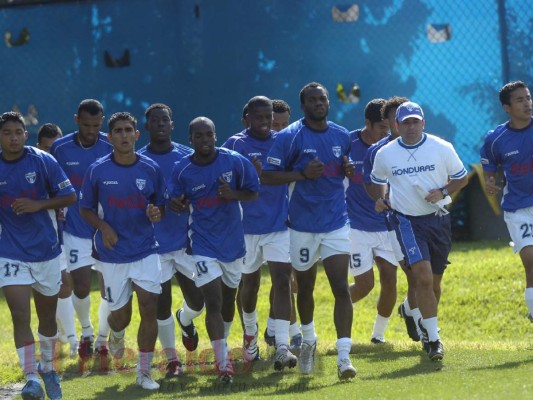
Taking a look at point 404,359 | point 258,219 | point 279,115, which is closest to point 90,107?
point 279,115

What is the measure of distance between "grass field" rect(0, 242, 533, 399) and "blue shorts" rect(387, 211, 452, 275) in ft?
3.30

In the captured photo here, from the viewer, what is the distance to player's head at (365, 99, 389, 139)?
13.3 metres

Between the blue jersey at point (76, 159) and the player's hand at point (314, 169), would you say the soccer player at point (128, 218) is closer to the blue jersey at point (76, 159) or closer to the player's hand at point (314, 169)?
the player's hand at point (314, 169)

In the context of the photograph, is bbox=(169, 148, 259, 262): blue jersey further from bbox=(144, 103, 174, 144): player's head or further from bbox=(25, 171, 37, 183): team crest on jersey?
bbox=(25, 171, 37, 183): team crest on jersey

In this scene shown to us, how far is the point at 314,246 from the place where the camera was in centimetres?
1159

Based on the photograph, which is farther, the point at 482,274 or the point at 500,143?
the point at 482,274

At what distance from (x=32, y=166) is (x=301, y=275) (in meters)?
2.68

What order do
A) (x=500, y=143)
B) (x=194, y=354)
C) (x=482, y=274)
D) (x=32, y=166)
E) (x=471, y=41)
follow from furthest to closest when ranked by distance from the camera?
(x=471, y=41), (x=482, y=274), (x=194, y=354), (x=500, y=143), (x=32, y=166)

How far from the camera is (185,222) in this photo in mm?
12594

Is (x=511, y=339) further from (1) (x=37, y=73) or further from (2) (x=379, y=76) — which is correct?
(1) (x=37, y=73)

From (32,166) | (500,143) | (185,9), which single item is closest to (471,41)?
(185,9)

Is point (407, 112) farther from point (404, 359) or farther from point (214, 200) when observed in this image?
point (404, 359)

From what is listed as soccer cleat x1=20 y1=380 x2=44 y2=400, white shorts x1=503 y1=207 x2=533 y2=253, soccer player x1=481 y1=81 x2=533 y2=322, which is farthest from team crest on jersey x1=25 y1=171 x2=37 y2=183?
white shorts x1=503 y1=207 x2=533 y2=253

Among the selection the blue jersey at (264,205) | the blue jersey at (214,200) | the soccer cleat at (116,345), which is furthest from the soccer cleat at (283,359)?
the soccer cleat at (116,345)
